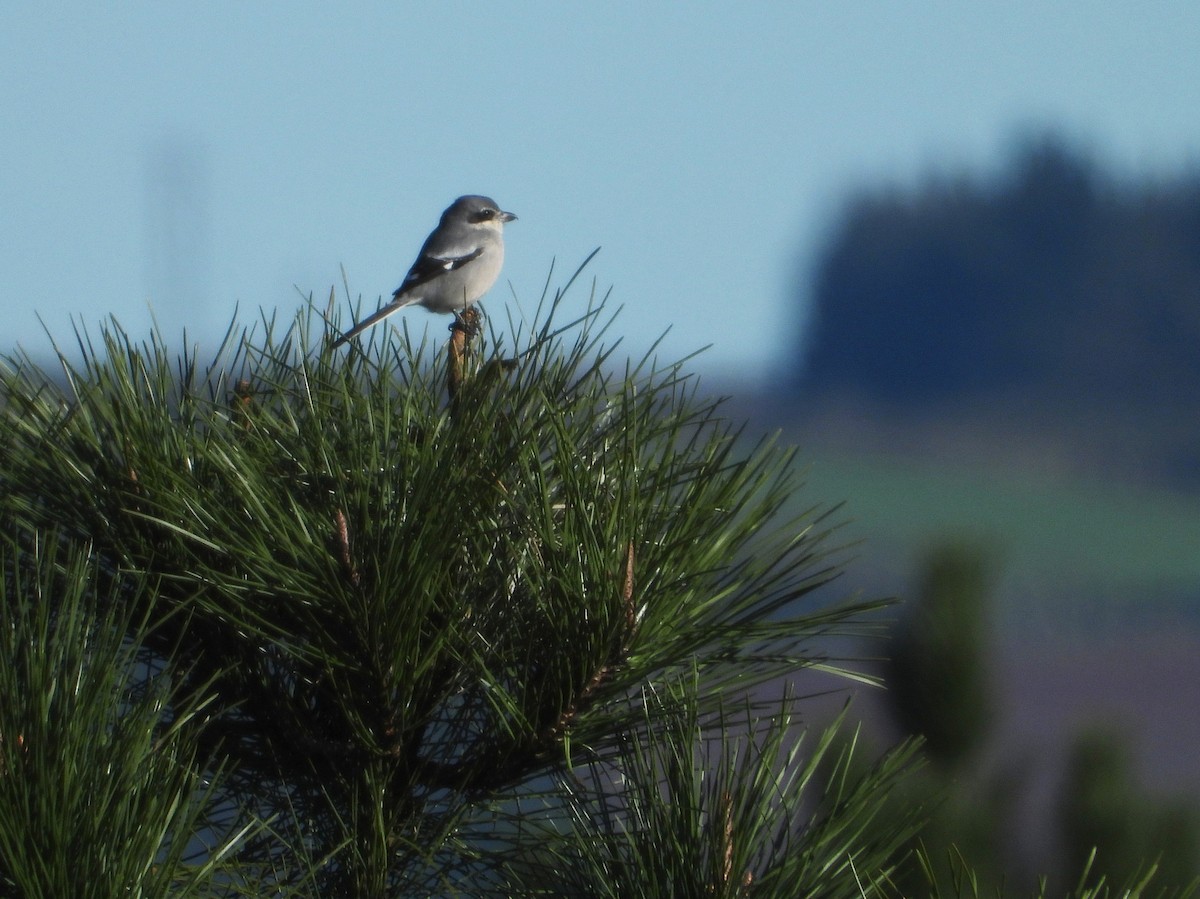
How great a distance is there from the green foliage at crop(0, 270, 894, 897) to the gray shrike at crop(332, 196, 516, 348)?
2.82 meters

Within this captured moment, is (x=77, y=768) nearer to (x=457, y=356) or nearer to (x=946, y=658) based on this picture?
(x=457, y=356)

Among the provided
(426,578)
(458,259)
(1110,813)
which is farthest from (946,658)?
(426,578)

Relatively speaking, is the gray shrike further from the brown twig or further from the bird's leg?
the brown twig

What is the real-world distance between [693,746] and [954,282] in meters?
20.9

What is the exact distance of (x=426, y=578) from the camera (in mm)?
1042

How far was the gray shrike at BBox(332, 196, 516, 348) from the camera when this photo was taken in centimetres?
423

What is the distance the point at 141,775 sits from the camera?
36.7 inches

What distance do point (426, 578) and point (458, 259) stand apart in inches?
135

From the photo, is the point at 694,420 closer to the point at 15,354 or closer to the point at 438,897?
the point at 438,897

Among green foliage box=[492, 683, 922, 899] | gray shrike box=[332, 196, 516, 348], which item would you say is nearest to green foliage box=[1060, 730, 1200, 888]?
gray shrike box=[332, 196, 516, 348]

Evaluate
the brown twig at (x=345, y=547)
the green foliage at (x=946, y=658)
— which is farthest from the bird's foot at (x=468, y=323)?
the green foliage at (x=946, y=658)

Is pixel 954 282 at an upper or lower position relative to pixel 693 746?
upper

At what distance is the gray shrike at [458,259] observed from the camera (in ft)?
13.9

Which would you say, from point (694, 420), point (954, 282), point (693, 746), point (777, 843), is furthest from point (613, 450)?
point (954, 282)
